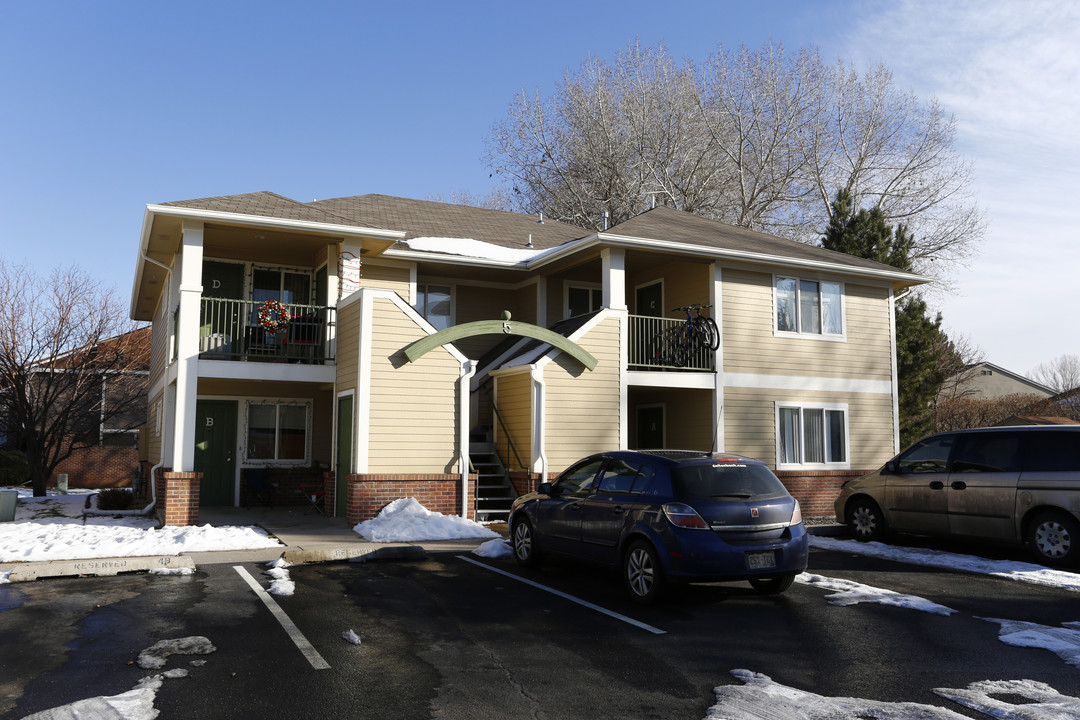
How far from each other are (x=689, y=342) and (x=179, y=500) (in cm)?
1000

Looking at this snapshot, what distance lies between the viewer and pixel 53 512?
57.2ft

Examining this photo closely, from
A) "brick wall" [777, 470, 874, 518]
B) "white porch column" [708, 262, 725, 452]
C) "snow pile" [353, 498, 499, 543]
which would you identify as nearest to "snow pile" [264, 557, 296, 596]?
"snow pile" [353, 498, 499, 543]

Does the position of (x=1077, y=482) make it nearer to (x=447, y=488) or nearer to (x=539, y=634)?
(x=539, y=634)

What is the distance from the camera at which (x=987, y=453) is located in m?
11.3

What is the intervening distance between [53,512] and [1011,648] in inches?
693

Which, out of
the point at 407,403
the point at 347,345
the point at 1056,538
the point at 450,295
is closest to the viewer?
the point at 1056,538

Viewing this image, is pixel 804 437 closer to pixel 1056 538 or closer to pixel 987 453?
pixel 987 453

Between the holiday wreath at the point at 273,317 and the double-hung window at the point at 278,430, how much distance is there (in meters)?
3.07

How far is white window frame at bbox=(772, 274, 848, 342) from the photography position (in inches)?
725

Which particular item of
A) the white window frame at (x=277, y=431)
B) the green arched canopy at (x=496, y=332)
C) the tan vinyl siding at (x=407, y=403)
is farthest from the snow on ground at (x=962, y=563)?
the white window frame at (x=277, y=431)

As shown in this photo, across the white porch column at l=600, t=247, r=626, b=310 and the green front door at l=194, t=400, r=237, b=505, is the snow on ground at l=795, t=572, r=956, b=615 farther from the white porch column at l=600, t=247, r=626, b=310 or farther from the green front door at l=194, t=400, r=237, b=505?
the green front door at l=194, t=400, r=237, b=505

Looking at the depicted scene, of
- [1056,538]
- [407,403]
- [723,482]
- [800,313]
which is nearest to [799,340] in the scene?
[800,313]

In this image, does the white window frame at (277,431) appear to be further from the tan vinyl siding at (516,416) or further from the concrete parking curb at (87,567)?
the concrete parking curb at (87,567)

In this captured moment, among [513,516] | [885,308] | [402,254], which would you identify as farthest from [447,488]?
[885,308]
